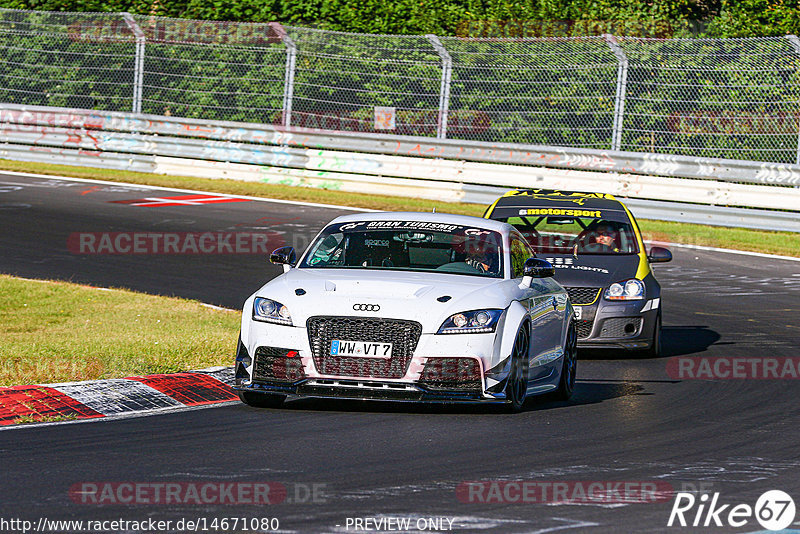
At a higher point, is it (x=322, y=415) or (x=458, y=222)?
(x=458, y=222)

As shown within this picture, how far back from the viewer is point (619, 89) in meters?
23.4

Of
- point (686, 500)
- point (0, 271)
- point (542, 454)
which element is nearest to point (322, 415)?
point (542, 454)

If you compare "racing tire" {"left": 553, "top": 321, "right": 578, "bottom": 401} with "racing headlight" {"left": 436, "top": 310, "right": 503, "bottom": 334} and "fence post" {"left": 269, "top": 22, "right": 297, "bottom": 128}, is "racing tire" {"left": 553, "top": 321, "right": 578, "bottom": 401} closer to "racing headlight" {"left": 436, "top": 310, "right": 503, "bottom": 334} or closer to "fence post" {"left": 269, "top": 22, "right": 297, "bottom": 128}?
"racing headlight" {"left": 436, "top": 310, "right": 503, "bottom": 334}

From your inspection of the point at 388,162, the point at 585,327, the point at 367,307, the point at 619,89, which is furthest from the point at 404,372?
the point at 388,162

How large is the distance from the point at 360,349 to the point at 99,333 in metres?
4.16

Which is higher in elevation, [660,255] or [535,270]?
[535,270]

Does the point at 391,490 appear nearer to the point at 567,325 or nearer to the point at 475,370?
the point at 475,370

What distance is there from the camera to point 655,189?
23359 millimetres

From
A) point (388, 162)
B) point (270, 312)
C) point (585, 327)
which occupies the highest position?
point (270, 312)

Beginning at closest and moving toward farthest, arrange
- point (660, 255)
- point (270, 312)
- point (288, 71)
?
1. point (270, 312)
2. point (660, 255)
3. point (288, 71)

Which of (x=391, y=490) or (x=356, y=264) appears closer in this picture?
(x=391, y=490)

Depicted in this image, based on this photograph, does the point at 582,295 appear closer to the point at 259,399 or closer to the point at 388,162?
the point at 259,399

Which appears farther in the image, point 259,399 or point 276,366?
point 259,399

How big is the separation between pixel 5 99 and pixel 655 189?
1299cm
